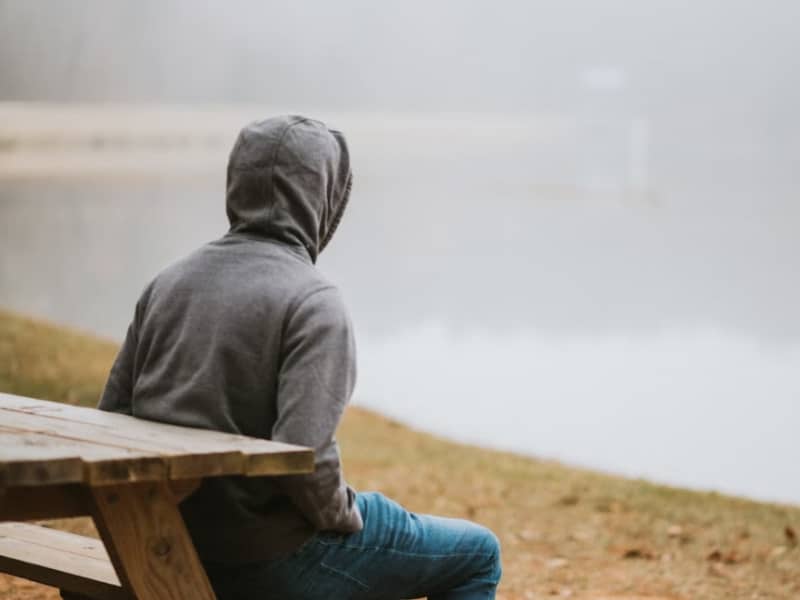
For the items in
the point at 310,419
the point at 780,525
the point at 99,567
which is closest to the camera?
the point at 310,419

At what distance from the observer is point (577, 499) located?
6.01 metres

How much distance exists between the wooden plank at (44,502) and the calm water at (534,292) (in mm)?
7270

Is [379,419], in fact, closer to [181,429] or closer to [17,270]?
[17,270]

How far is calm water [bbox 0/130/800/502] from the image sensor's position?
34.1 feet

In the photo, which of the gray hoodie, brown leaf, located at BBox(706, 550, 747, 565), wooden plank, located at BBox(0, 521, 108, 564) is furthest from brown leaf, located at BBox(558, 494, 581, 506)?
the gray hoodie

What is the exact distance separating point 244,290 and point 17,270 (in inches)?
430

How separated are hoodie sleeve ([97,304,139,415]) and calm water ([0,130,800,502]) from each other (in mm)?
6910

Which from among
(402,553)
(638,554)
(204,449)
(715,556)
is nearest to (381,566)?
(402,553)

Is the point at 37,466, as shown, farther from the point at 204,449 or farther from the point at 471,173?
the point at 471,173

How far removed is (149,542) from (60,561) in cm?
56

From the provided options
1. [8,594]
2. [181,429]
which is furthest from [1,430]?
[8,594]

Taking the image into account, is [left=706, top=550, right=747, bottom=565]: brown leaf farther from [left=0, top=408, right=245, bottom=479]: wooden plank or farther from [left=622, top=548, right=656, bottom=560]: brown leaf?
[left=0, top=408, right=245, bottom=479]: wooden plank

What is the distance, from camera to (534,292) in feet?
45.4

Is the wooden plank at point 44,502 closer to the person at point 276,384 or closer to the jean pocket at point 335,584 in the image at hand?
the person at point 276,384
